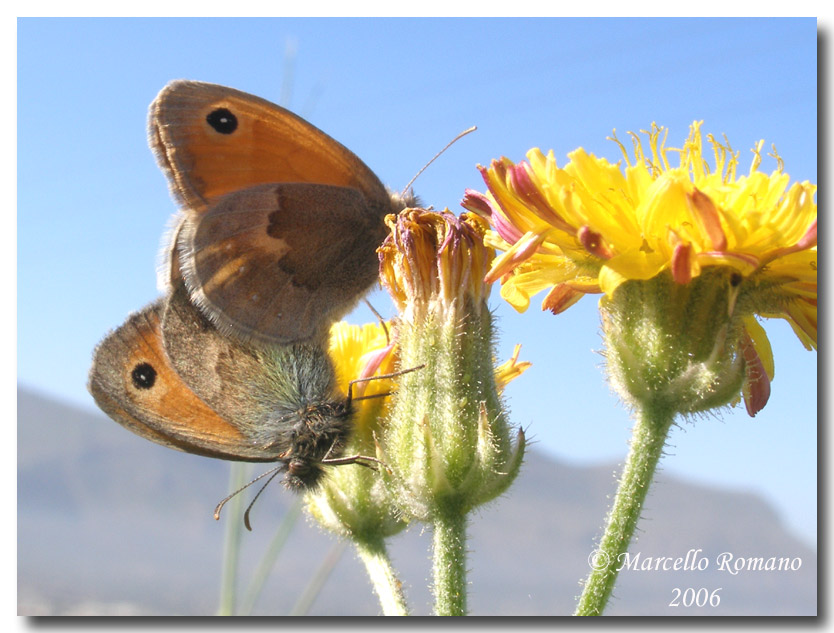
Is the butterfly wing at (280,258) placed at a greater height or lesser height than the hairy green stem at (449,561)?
greater

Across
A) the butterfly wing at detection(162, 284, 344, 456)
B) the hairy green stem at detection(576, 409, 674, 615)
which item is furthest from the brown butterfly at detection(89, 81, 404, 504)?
the hairy green stem at detection(576, 409, 674, 615)

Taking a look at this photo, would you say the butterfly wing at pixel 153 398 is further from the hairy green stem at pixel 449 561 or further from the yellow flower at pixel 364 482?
the hairy green stem at pixel 449 561

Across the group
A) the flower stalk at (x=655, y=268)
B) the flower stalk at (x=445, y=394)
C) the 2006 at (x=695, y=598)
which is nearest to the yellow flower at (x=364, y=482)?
the flower stalk at (x=445, y=394)

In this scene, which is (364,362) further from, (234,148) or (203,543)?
(203,543)

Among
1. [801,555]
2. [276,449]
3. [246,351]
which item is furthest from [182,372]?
[801,555]

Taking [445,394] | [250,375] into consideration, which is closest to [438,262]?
[445,394]

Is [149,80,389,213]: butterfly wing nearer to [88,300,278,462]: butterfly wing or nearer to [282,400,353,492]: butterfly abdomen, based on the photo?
[88,300,278,462]: butterfly wing
